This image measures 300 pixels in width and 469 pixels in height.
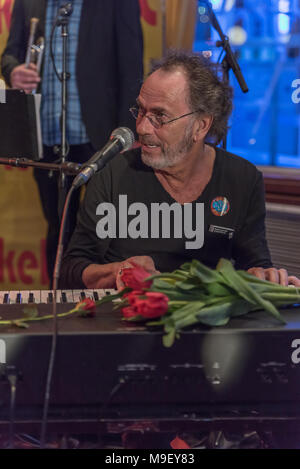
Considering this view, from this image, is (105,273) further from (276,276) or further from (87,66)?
(87,66)

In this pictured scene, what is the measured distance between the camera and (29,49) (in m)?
3.10

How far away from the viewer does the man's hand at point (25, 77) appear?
3.07 metres

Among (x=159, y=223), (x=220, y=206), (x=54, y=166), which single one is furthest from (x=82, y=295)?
(x=220, y=206)

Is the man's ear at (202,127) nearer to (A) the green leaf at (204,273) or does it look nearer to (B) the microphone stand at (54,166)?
(B) the microphone stand at (54,166)

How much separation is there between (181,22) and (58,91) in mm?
755

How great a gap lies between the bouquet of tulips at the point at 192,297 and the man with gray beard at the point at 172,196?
83cm

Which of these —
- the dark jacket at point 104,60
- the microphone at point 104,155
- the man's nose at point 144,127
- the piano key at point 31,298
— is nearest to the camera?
the microphone at point 104,155

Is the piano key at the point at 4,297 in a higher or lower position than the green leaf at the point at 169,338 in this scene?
lower

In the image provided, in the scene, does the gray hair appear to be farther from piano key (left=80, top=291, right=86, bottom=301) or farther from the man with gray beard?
piano key (left=80, top=291, right=86, bottom=301)

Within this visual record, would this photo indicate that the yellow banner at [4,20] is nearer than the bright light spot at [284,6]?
No

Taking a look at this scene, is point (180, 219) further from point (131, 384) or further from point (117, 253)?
point (131, 384)

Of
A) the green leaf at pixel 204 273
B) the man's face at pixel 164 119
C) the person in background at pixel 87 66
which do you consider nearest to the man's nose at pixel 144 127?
the man's face at pixel 164 119

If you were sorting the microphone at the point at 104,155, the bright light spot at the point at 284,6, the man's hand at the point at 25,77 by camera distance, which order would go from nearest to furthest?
the microphone at the point at 104,155, the man's hand at the point at 25,77, the bright light spot at the point at 284,6

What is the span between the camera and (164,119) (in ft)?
6.33
